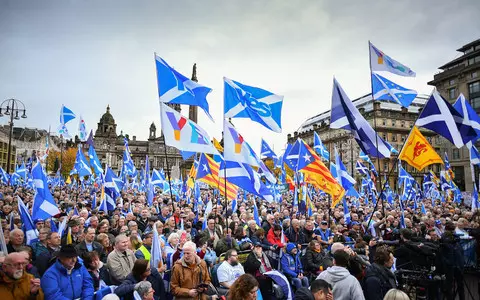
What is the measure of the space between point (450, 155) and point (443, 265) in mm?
49250

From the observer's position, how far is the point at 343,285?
4.46 metres

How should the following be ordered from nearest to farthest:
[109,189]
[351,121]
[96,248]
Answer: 1. [96,248]
2. [351,121]
3. [109,189]

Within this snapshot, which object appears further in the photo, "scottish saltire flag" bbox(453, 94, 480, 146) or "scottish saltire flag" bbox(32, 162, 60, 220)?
"scottish saltire flag" bbox(453, 94, 480, 146)

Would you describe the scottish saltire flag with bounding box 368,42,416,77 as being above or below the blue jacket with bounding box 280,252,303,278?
above

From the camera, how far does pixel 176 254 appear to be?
631cm

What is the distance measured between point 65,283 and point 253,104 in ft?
24.0

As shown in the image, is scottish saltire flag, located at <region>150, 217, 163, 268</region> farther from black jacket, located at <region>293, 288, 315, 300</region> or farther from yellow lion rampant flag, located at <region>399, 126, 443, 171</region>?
yellow lion rampant flag, located at <region>399, 126, 443, 171</region>

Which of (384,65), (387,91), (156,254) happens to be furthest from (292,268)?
(384,65)

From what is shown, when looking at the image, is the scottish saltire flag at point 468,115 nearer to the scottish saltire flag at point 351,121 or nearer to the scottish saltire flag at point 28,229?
the scottish saltire flag at point 351,121

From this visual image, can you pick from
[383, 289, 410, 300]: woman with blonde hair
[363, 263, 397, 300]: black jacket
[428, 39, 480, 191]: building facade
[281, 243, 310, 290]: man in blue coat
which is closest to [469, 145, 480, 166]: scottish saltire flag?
[281, 243, 310, 290]: man in blue coat

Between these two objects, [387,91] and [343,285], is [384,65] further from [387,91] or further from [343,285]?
[343,285]

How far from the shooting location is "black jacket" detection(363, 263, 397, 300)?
4.70 meters

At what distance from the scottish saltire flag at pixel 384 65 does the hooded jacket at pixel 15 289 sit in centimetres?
1070

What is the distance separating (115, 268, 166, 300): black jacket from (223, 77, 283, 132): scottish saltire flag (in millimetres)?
5397
